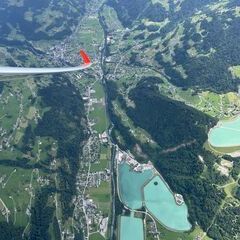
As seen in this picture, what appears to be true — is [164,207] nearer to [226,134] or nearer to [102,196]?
[102,196]

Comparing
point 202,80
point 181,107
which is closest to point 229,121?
point 181,107

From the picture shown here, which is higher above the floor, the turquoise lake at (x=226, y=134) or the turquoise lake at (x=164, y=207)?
the turquoise lake at (x=226, y=134)

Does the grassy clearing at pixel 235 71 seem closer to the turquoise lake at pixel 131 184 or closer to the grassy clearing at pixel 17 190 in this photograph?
the turquoise lake at pixel 131 184

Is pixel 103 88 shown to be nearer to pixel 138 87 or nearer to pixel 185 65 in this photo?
pixel 138 87

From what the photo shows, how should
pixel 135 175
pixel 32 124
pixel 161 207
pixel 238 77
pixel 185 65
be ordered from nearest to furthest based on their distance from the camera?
pixel 161 207 → pixel 135 175 → pixel 32 124 → pixel 238 77 → pixel 185 65

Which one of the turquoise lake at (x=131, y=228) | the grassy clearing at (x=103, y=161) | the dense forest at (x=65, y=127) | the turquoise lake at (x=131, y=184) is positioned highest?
the dense forest at (x=65, y=127)

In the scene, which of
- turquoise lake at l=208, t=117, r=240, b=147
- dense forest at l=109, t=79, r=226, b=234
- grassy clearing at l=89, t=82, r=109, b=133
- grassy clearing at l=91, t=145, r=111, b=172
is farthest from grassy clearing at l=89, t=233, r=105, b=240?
turquoise lake at l=208, t=117, r=240, b=147

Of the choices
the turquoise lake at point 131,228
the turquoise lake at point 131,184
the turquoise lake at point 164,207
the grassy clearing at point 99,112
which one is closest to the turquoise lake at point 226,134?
the turquoise lake at point 164,207
